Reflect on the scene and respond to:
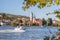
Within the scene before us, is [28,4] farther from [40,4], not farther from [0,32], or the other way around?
[0,32]

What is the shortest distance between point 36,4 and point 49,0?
2.1 inches

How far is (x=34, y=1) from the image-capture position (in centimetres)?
75

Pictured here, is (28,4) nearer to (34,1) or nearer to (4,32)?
(34,1)

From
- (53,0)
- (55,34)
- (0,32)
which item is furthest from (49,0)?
(0,32)

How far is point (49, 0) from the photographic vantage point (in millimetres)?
746

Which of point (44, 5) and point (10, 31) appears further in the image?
point (10, 31)

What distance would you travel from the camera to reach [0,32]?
20.6 m

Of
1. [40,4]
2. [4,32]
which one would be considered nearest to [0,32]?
[4,32]

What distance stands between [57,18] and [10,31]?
2096cm

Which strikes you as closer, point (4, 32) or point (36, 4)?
point (36, 4)

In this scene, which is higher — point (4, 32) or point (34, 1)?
point (34, 1)

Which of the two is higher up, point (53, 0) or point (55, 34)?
point (53, 0)

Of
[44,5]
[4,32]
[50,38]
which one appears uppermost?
[44,5]

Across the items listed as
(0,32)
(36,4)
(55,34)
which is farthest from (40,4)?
(0,32)
